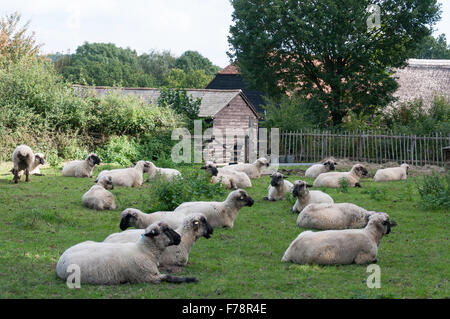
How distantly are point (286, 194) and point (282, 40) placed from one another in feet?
83.1

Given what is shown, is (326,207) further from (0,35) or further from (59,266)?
(0,35)

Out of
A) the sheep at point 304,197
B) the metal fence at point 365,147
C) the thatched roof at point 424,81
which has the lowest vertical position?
the sheep at point 304,197

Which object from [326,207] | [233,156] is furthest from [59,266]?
[233,156]

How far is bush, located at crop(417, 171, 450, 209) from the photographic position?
1246cm

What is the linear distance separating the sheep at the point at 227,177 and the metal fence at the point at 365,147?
11014mm

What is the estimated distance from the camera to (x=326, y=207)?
10.3 metres

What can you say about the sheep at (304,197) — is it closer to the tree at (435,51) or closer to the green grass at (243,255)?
the green grass at (243,255)

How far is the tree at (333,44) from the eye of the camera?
112 feet

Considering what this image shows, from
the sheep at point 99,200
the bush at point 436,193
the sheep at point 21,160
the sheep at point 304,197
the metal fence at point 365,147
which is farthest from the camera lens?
the metal fence at point 365,147

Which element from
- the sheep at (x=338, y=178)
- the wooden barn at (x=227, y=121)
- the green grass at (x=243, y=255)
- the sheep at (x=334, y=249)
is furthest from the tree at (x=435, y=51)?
the sheep at (x=334, y=249)

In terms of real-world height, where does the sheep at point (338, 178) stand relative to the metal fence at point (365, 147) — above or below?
below

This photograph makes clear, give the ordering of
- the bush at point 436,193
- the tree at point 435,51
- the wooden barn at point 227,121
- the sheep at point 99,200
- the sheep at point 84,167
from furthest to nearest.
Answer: the tree at point 435,51
the wooden barn at point 227,121
the sheep at point 84,167
the bush at point 436,193
the sheep at point 99,200

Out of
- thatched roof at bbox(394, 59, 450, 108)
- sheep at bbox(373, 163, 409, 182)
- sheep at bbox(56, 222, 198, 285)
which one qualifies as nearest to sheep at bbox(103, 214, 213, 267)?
sheep at bbox(56, 222, 198, 285)
